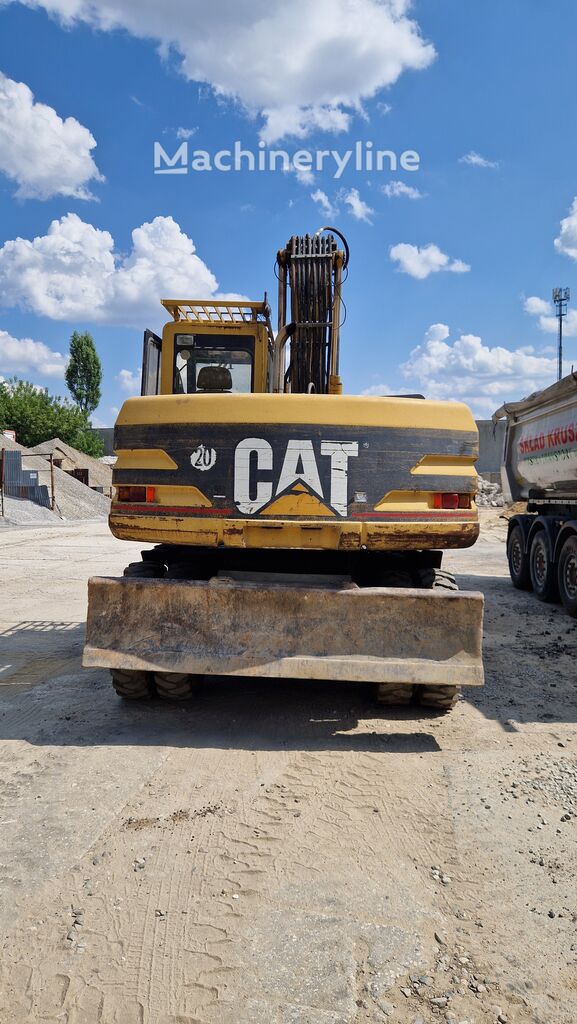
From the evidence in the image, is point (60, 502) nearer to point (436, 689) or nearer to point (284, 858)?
point (436, 689)

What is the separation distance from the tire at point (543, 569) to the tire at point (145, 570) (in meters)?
6.34

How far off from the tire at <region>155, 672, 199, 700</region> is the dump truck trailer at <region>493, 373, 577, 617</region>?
5.68 m

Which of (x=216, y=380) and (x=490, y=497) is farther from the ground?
(x=216, y=380)

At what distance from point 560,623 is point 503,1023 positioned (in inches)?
261

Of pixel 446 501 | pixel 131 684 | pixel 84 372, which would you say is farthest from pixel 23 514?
pixel 84 372

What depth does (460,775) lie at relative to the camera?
3.70 m

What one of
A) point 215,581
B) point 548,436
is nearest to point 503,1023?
point 215,581

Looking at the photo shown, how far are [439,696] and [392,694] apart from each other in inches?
12.2

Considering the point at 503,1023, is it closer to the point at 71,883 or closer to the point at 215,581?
the point at 71,883

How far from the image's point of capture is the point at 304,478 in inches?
159

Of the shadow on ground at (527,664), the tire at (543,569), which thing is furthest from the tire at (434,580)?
Result: the tire at (543,569)

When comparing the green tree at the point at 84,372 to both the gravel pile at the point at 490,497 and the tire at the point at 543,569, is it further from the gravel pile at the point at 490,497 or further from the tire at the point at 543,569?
the tire at the point at 543,569

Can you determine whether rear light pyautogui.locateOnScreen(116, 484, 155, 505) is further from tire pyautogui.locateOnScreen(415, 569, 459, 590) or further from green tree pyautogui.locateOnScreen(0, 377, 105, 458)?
green tree pyautogui.locateOnScreen(0, 377, 105, 458)

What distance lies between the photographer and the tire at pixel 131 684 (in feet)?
14.8
